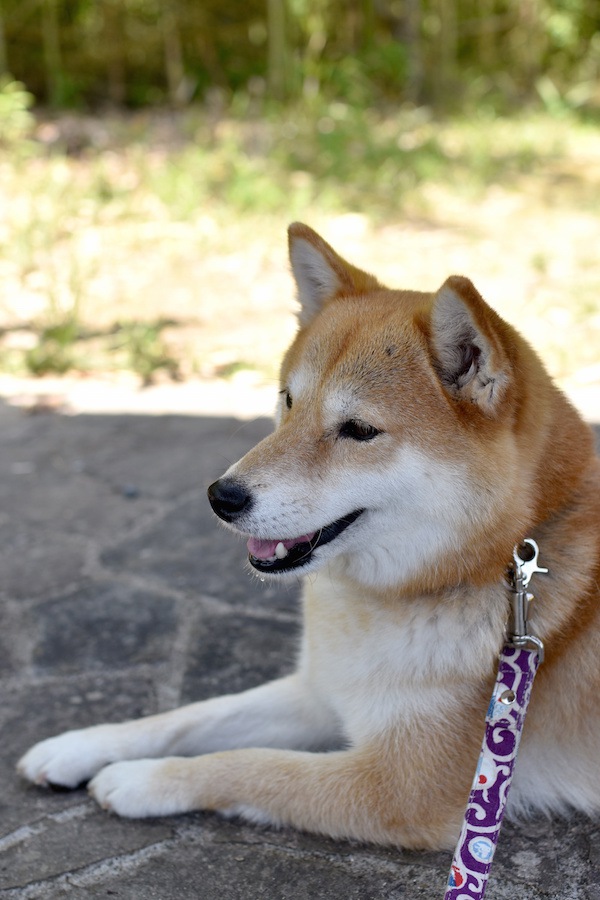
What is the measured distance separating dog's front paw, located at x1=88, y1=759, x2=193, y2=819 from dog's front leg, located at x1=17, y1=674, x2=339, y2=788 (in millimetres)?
109

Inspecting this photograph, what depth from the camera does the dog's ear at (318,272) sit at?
2426 millimetres

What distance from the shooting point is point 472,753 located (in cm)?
203

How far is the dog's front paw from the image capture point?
221 centimetres

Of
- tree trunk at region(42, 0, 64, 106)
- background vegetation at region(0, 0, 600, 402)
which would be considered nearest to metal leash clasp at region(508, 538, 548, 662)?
background vegetation at region(0, 0, 600, 402)

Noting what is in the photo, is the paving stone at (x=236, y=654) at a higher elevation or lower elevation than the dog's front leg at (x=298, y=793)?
lower

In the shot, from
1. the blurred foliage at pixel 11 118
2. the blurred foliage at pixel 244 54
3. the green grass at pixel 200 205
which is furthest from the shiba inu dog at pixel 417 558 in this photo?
the blurred foliage at pixel 244 54

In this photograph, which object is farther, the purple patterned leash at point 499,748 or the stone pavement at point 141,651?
the stone pavement at point 141,651

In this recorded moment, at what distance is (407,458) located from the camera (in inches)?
79.0

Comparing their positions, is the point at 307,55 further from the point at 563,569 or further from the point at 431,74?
the point at 563,569

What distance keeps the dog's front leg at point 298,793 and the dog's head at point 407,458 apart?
424 millimetres

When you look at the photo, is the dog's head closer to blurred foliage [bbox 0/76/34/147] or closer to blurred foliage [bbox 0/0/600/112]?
blurred foliage [bbox 0/76/34/147]

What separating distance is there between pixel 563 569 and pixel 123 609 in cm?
158

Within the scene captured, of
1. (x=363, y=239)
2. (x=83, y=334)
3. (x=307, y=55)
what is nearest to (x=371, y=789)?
(x=83, y=334)

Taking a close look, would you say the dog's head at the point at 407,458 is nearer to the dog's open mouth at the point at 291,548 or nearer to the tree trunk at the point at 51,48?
the dog's open mouth at the point at 291,548
